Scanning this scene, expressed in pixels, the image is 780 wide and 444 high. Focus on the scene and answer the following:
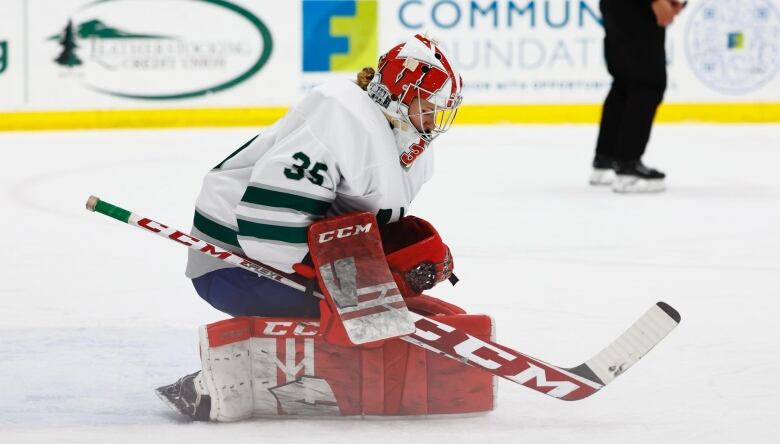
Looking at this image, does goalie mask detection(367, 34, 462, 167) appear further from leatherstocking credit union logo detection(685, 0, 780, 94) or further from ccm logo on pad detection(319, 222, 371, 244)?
leatherstocking credit union logo detection(685, 0, 780, 94)

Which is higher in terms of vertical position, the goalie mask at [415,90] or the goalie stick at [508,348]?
the goalie mask at [415,90]

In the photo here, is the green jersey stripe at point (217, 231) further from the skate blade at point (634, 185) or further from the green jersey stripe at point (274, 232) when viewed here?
the skate blade at point (634, 185)

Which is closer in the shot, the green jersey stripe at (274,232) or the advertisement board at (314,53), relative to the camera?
the green jersey stripe at (274,232)

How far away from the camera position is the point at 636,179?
15.8 feet

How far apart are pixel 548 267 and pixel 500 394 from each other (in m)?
1.24

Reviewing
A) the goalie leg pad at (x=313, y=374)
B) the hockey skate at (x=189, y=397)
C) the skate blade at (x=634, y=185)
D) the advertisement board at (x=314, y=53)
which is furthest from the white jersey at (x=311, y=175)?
the advertisement board at (x=314, y=53)

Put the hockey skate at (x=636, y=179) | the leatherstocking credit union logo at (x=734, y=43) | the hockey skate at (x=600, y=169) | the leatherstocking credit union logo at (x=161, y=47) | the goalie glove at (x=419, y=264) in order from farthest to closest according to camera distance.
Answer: the leatherstocking credit union logo at (x=734, y=43)
the leatherstocking credit union logo at (x=161, y=47)
the hockey skate at (x=600, y=169)
the hockey skate at (x=636, y=179)
the goalie glove at (x=419, y=264)

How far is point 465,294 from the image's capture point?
285 cm

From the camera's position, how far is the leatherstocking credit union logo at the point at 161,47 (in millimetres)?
6598

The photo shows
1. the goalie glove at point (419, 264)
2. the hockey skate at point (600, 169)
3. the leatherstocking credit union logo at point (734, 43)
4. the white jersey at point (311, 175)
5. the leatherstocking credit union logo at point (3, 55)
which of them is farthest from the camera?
the leatherstocking credit union logo at point (734, 43)

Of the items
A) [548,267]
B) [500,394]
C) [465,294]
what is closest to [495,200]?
[548,267]

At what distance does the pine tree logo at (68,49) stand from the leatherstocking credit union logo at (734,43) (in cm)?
327

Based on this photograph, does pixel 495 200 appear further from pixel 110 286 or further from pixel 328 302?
pixel 328 302

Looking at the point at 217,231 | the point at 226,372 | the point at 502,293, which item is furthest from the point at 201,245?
the point at 502,293
